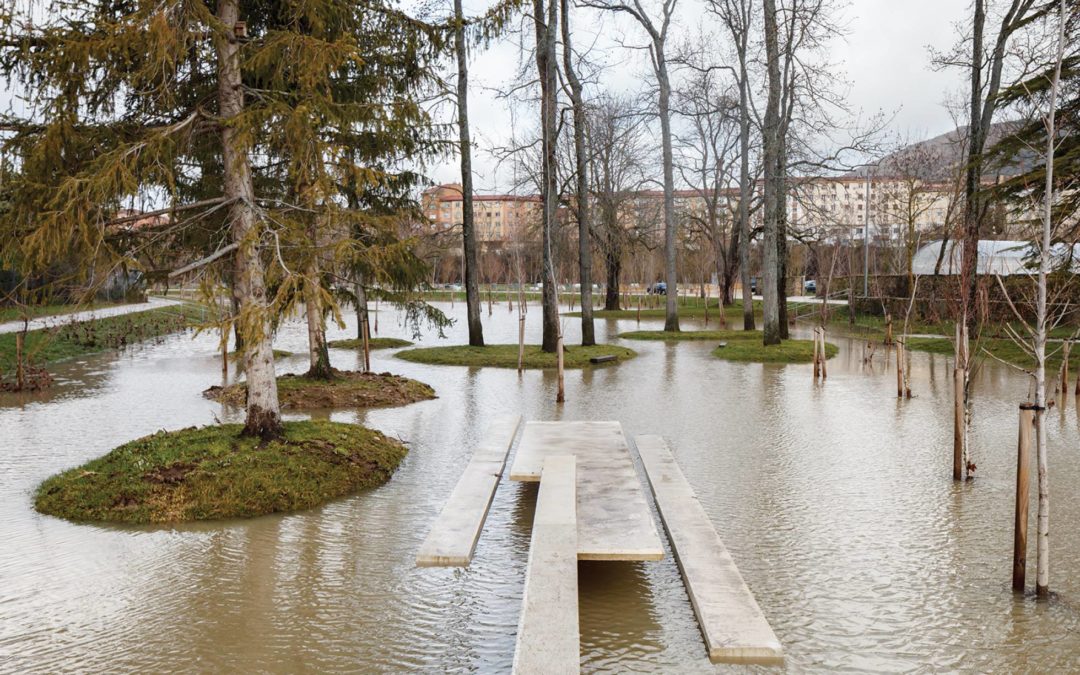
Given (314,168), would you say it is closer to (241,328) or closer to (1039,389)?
(241,328)

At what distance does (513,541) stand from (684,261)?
52.7m

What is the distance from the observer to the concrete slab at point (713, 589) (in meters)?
4.72

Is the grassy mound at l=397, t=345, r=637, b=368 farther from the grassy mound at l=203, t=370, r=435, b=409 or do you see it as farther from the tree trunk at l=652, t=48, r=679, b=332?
the tree trunk at l=652, t=48, r=679, b=332

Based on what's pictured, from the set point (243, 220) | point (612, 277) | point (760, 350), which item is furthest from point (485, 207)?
point (243, 220)

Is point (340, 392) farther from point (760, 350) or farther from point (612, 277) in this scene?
point (612, 277)

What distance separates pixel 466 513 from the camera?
7258 mm

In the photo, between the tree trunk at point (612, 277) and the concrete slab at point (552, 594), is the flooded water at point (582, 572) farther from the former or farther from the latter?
the tree trunk at point (612, 277)

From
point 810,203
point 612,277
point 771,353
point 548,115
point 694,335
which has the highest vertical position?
point 548,115

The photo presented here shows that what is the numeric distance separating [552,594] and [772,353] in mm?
18177

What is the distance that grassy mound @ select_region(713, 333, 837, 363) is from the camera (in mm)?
21812

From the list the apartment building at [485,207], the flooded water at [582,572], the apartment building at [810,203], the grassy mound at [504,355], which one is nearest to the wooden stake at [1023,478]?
the flooded water at [582,572]

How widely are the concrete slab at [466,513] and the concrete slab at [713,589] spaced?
155 centimetres

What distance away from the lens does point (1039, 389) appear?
626cm

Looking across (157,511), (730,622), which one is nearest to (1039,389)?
(730,622)
